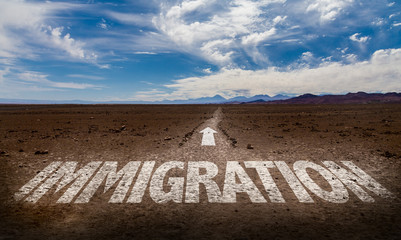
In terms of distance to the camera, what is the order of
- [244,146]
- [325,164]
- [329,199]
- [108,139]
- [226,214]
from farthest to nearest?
[108,139]
[244,146]
[325,164]
[329,199]
[226,214]

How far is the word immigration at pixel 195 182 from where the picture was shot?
7445 mm

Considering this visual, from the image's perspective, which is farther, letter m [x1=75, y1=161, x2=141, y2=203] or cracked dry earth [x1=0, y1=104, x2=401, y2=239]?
letter m [x1=75, y1=161, x2=141, y2=203]

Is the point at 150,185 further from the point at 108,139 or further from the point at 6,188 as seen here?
the point at 108,139

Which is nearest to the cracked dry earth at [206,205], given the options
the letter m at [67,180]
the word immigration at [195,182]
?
the word immigration at [195,182]

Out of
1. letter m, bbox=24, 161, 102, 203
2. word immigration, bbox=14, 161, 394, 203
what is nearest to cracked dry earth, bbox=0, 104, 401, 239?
word immigration, bbox=14, 161, 394, 203

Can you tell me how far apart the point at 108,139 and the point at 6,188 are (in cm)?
771

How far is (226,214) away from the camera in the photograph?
633 centimetres

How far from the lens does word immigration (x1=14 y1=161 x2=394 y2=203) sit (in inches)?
293

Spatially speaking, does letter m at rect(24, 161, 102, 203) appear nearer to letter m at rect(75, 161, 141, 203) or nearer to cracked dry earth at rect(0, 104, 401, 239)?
cracked dry earth at rect(0, 104, 401, 239)

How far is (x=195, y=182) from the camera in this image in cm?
852

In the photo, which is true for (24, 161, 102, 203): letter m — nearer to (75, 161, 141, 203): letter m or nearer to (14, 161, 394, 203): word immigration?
(14, 161, 394, 203): word immigration

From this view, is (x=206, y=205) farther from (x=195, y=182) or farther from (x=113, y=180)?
(x=113, y=180)

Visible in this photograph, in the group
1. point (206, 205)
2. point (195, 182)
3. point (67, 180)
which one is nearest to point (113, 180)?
point (67, 180)

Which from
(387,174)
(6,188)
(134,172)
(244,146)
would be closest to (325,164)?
(387,174)
